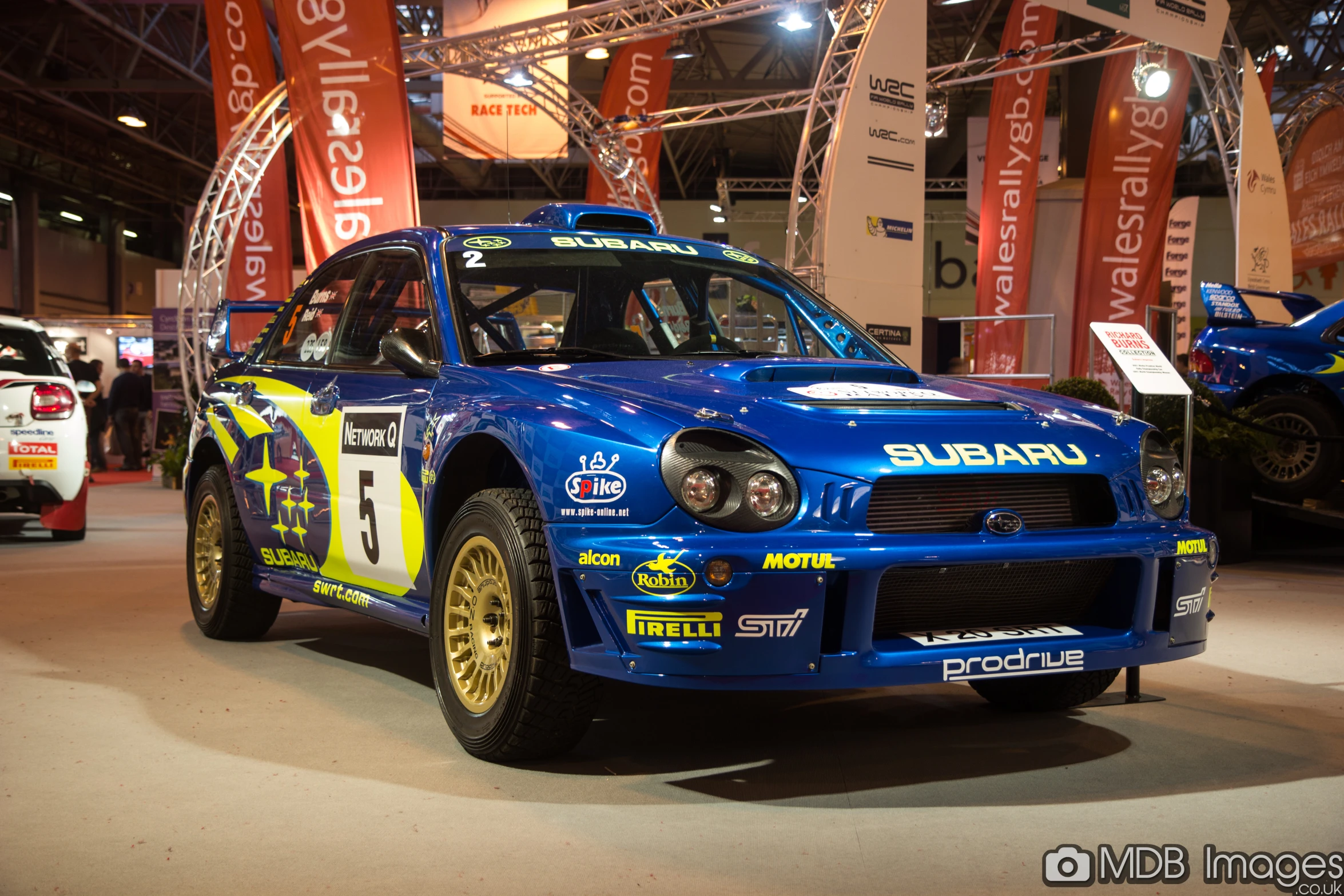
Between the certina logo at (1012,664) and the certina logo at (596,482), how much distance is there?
0.89 m

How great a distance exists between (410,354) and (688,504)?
1.30 m

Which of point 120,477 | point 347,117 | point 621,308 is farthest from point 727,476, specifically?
point 120,477

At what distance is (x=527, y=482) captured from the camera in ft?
11.1

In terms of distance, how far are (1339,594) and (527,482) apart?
5.53m

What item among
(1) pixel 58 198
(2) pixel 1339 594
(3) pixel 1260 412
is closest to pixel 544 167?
(1) pixel 58 198

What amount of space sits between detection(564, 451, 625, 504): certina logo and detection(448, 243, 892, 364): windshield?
840 mm

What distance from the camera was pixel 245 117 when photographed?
1502cm

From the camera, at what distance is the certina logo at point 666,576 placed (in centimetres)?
285

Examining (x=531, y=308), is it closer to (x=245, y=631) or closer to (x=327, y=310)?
(x=327, y=310)

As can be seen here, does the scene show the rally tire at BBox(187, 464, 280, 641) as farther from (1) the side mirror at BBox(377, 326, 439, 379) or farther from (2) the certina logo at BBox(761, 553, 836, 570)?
(2) the certina logo at BBox(761, 553, 836, 570)

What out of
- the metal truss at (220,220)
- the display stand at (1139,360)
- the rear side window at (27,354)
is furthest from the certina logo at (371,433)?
the metal truss at (220,220)

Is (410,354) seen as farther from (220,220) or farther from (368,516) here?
(220,220)

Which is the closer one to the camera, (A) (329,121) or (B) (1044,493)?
(B) (1044,493)

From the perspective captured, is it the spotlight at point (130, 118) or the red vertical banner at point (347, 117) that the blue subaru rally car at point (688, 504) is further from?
the spotlight at point (130, 118)
